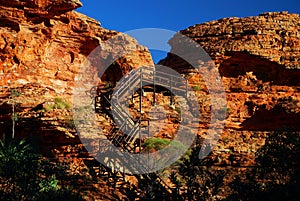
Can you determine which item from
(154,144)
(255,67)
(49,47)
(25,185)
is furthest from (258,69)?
(25,185)

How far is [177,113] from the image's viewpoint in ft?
81.7

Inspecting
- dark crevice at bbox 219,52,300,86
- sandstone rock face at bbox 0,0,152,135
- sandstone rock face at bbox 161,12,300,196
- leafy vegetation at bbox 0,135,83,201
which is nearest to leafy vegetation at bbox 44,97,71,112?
sandstone rock face at bbox 0,0,152,135

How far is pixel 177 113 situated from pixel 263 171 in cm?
1249

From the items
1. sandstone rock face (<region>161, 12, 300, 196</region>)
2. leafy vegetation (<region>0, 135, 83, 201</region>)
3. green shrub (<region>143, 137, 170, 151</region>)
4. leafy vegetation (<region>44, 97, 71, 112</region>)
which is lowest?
leafy vegetation (<region>0, 135, 83, 201</region>)

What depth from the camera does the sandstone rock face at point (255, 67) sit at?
27.5m

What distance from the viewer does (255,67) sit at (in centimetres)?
2978

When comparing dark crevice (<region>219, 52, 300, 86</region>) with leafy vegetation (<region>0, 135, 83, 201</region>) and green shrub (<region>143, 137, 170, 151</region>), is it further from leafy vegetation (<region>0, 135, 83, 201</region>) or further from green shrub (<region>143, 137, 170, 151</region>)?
leafy vegetation (<region>0, 135, 83, 201</region>)

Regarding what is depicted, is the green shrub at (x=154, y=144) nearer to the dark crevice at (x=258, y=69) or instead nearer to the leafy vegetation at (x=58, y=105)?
the leafy vegetation at (x=58, y=105)

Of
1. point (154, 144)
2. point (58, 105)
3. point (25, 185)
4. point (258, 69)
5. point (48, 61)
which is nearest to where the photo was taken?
point (25, 185)

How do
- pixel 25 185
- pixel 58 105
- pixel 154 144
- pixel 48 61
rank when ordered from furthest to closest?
1. pixel 48 61
2. pixel 58 105
3. pixel 154 144
4. pixel 25 185

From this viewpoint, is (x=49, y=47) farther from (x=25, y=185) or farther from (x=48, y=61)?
(x=25, y=185)

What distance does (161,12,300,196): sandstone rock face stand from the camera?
2745 cm

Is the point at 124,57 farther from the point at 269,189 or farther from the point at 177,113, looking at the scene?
the point at 269,189

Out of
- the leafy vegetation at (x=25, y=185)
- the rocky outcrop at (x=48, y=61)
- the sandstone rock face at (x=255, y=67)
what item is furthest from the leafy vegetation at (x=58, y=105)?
the sandstone rock face at (x=255, y=67)
